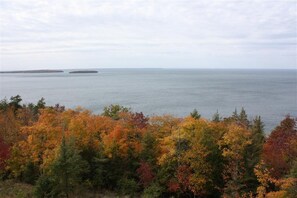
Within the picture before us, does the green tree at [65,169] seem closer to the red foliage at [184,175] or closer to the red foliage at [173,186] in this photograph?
the red foliage at [173,186]

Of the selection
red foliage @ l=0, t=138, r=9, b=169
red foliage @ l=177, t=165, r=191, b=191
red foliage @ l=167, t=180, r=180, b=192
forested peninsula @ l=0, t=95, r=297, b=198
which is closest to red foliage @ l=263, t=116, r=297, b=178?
forested peninsula @ l=0, t=95, r=297, b=198

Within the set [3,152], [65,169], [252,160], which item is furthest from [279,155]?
[3,152]

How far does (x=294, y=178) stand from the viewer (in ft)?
66.2

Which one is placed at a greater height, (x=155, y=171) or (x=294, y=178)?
(x=294, y=178)

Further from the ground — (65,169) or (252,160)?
(252,160)

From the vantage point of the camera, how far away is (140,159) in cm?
3578

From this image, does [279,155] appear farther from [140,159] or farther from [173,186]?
[140,159]

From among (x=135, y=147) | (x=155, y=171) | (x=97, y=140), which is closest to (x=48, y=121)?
(x=97, y=140)

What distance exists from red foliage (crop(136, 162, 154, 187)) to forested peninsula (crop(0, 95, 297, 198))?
103 millimetres

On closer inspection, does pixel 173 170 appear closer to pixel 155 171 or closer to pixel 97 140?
pixel 155 171

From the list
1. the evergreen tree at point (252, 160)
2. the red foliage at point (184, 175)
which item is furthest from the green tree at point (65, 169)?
the evergreen tree at point (252, 160)

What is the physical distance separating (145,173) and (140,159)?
100 inches

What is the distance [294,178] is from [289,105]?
3780 inches

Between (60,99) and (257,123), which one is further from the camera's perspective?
(60,99)
